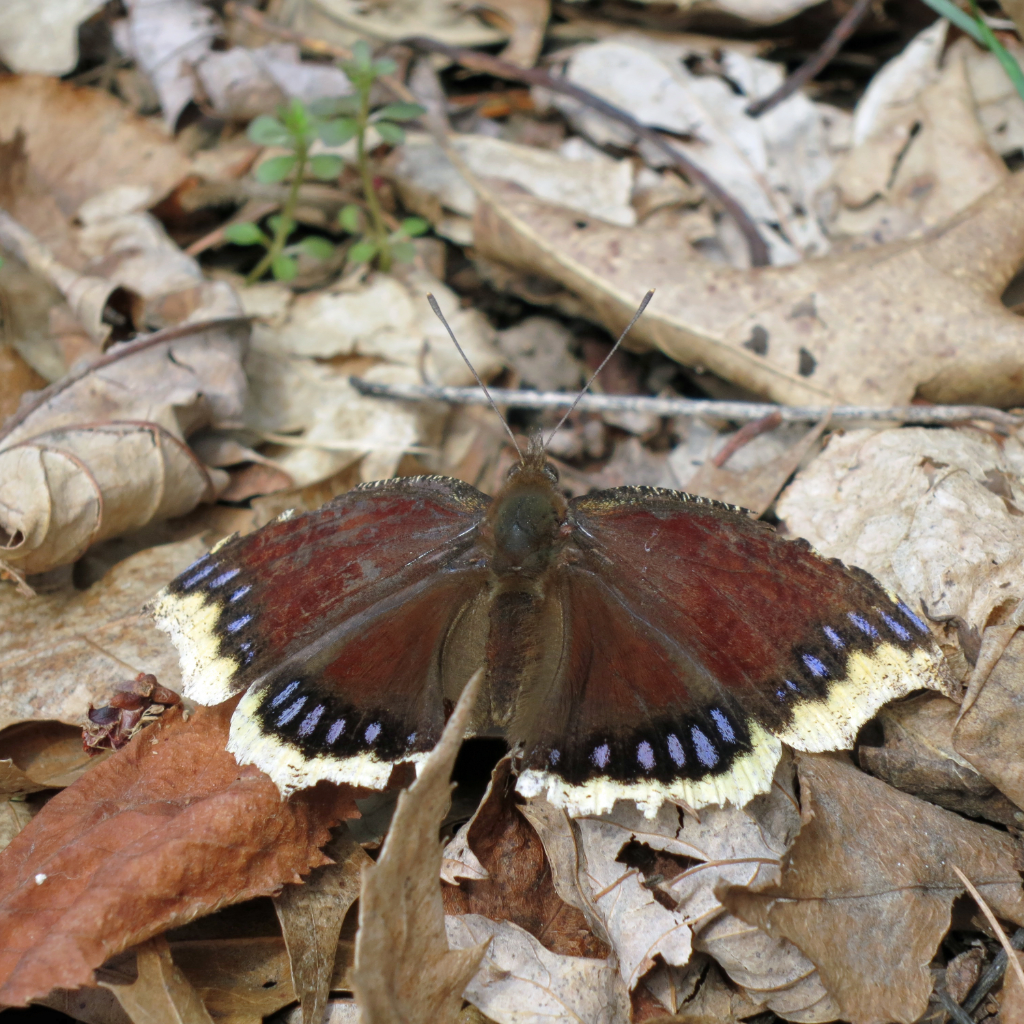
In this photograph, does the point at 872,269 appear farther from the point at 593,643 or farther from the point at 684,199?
the point at 593,643

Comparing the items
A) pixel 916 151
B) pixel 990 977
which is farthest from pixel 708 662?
pixel 916 151

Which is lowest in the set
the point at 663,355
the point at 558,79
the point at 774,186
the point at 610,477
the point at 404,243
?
the point at 610,477

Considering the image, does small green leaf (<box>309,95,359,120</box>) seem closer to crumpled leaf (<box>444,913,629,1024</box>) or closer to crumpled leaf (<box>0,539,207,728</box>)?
crumpled leaf (<box>0,539,207,728</box>)

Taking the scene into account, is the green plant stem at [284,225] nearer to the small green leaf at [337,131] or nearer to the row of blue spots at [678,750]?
the small green leaf at [337,131]

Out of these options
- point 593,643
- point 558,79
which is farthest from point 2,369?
point 558,79

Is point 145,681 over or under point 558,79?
under

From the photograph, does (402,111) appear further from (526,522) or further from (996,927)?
(996,927)
